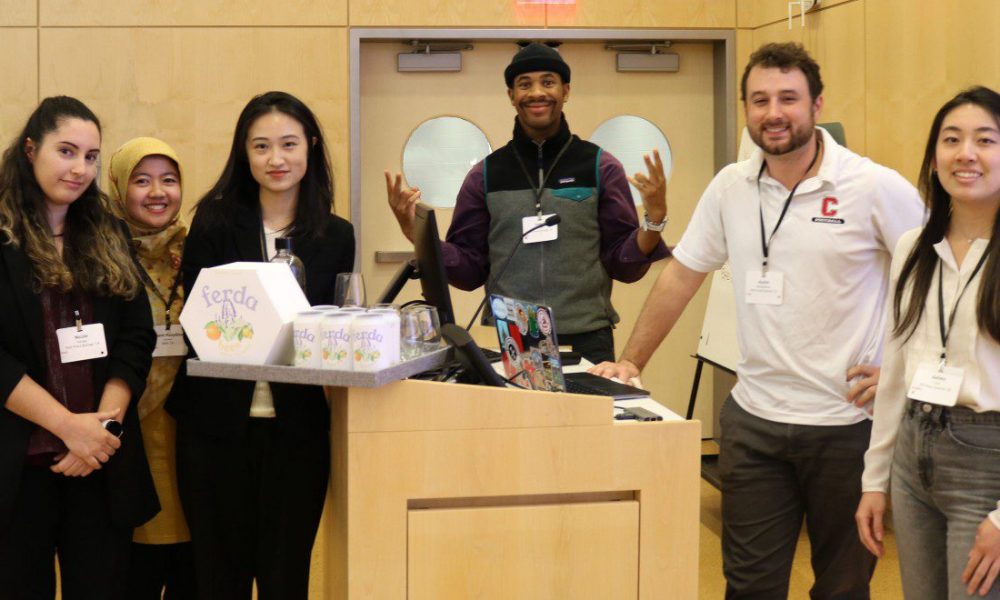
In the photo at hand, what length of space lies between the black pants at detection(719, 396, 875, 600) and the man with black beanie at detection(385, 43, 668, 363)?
68 cm

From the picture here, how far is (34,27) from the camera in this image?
4867 millimetres

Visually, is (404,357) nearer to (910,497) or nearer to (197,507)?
(197,507)

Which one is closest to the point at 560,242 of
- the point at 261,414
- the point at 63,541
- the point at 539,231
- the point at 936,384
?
the point at 539,231

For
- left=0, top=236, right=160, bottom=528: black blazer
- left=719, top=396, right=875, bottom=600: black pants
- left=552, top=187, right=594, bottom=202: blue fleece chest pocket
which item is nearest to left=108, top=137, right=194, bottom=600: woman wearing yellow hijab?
left=0, top=236, right=160, bottom=528: black blazer

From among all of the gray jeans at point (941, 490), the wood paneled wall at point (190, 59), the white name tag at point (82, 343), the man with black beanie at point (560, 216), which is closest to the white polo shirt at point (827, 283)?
the gray jeans at point (941, 490)

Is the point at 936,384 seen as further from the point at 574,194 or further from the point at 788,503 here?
the point at 574,194

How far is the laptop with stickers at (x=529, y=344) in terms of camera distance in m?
2.18

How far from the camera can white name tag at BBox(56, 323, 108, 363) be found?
7.70ft

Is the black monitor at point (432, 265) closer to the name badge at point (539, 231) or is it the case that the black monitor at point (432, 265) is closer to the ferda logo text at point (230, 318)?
the ferda logo text at point (230, 318)

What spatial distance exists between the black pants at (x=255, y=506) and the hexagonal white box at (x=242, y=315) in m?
0.41

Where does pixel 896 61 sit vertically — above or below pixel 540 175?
above

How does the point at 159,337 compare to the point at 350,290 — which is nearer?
the point at 350,290

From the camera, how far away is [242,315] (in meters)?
1.97

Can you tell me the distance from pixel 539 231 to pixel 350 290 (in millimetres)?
1042
